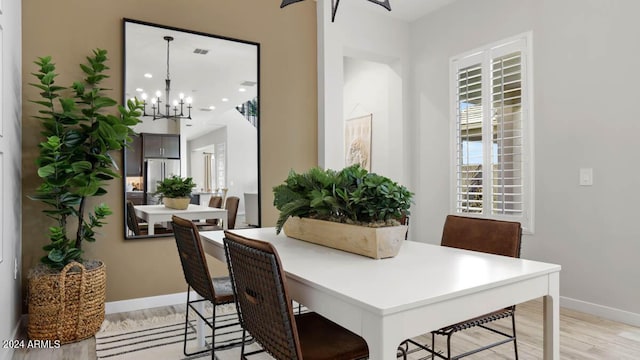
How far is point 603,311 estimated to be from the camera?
3029 millimetres

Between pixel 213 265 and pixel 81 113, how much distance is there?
1.65 m

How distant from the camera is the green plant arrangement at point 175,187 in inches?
135

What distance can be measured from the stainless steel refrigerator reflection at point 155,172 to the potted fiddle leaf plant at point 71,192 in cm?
40

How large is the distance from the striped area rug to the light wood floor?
0.11 meters

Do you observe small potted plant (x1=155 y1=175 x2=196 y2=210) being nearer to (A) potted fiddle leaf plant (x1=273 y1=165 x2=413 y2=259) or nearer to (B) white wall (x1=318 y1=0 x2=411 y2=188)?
(B) white wall (x1=318 y1=0 x2=411 y2=188)

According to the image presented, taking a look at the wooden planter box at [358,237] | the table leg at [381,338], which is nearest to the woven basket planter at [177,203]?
the wooden planter box at [358,237]

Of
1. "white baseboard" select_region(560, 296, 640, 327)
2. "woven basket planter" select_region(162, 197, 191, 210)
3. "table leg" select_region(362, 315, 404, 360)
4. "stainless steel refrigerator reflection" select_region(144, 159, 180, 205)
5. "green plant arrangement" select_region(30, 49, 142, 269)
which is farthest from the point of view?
"woven basket planter" select_region(162, 197, 191, 210)

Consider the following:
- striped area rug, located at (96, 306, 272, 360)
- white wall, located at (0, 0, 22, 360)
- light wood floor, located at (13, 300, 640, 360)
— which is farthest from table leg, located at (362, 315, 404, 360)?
white wall, located at (0, 0, 22, 360)

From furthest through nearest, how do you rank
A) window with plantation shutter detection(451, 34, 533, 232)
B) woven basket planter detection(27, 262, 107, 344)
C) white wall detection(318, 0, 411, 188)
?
white wall detection(318, 0, 411, 188) → window with plantation shutter detection(451, 34, 533, 232) → woven basket planter detection(27, 262, 107, 344)

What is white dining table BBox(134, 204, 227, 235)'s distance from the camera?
3314 millimetres

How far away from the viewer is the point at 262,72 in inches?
153

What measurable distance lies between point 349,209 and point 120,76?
247cm

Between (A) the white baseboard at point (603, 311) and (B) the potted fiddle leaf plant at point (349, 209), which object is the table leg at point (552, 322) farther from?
(A) the white baseboard at point (603, 311)

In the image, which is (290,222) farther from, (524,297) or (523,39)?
(523,39)
